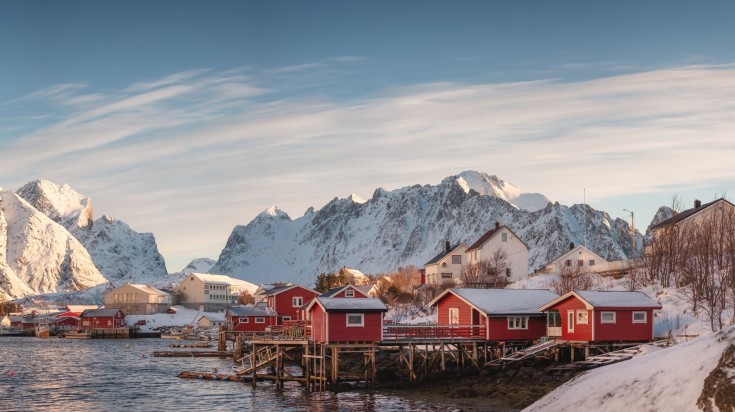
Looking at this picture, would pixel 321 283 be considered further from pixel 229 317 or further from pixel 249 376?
pixel 249 376

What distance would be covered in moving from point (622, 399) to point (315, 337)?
36.3m

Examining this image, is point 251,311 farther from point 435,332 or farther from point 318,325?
point 435,332

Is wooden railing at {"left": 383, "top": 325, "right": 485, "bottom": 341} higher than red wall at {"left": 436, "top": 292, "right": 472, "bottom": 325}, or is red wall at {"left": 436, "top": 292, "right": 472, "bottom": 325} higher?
red wall at {"left": 436, "top": 292, "right": 472, "bottom": 325}

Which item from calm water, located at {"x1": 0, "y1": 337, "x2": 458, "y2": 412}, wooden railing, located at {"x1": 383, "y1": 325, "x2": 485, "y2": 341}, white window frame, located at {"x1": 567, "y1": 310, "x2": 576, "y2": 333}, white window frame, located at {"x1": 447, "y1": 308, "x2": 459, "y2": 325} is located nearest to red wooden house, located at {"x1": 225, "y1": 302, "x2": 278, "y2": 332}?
calm water, located at {"x1": 0, "y1": 337, "x2": 458, "y2": 412}

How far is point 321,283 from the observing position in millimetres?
150500

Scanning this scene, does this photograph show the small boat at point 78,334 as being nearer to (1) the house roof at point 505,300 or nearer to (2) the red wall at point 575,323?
(1) the house roof at point 505,300

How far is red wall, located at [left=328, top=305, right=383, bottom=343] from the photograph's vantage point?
2357 inches

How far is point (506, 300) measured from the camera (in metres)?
67.1

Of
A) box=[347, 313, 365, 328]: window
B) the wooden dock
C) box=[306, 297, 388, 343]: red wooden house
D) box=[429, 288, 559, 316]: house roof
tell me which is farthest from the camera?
the wooden dock

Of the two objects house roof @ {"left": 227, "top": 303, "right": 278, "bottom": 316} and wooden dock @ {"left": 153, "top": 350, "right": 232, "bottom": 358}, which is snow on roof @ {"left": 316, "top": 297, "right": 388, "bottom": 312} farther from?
house roof @ {"left": 227, "top": 303, "right": 278, "bottom": 316}

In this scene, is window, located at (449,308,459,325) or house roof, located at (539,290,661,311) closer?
house roof, located at (539,290,661,311)

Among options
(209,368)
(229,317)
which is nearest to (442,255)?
(229,317)

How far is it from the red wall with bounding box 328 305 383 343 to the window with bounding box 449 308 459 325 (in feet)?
33.9

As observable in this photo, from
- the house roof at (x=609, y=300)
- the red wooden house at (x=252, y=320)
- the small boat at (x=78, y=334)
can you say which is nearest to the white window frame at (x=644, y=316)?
the house roof at (x=609, y=300)
